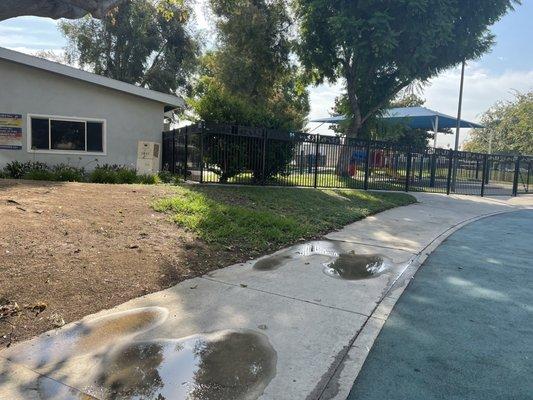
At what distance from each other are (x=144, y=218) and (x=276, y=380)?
187 inches

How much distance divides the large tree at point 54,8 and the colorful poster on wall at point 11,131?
11.4m

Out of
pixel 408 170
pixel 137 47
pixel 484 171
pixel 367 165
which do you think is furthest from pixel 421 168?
pixel 137 47

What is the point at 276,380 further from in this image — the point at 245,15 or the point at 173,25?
the point at 173,25

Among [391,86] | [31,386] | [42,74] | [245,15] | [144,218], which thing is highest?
[245,15]

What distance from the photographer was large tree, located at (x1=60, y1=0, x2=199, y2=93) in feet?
90.6

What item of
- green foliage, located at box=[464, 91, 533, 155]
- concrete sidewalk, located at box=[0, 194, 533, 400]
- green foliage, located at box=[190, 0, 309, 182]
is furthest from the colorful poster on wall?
green foliage, located at box=[464, 91, 533, 155]

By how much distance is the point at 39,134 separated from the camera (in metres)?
14.7

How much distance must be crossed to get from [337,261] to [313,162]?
8.39 metres

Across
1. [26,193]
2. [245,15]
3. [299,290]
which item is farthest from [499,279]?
[245,15]

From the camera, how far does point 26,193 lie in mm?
7703

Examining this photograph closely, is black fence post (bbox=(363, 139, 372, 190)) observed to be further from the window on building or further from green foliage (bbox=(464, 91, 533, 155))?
green foliage (bbox=(464, 91, 533, 155))

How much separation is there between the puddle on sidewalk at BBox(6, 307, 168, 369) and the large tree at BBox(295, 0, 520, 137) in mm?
15090

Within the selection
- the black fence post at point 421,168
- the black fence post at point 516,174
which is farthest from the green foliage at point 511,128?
the black fence post at point 421,168

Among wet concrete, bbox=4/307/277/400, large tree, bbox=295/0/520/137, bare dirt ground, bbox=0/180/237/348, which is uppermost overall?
large tree, bbox=295/0/520/137
